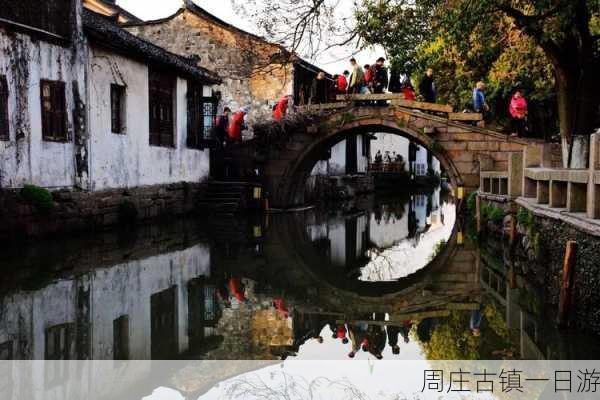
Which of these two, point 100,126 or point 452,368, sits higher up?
point 100,126

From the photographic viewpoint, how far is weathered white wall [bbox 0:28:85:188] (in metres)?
12.4

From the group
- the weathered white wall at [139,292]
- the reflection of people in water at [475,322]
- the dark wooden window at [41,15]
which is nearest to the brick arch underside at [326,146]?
the dark wooden window at [41,15]

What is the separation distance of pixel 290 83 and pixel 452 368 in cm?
2041

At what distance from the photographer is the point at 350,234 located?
16.7 meters

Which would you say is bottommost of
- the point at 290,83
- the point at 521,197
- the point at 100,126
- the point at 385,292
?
the point at 385,292

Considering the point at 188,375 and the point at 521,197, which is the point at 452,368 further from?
the point at 521,197

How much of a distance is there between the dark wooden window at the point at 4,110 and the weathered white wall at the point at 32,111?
0.09 m

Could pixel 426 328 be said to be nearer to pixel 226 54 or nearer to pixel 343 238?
pixel 343 238

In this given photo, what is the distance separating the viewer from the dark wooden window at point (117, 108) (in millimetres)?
15977

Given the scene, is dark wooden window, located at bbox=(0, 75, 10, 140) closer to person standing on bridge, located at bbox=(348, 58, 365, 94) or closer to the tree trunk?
the tree trunk

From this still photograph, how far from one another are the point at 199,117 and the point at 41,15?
26.4 ft

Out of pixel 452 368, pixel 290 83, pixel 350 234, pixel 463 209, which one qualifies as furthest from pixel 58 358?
pixel 290 83

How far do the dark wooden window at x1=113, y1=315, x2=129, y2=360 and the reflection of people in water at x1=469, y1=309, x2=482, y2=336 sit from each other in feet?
11.0

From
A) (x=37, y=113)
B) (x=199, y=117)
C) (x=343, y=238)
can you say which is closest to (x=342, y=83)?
(x=199, y=117)
